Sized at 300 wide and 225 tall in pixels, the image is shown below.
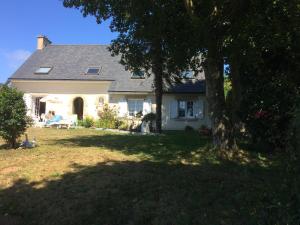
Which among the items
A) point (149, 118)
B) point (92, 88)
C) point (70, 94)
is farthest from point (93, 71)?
point (149, 118)

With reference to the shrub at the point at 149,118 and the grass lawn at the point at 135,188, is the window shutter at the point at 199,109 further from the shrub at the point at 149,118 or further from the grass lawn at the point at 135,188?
the grass lawn at the point at 135,188

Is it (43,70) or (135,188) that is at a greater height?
(43,70)

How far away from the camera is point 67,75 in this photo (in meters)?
34.7

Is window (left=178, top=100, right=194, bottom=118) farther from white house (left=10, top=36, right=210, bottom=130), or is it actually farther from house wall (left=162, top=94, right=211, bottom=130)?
house wall (left=162, top=94, right=211, bottom=130)

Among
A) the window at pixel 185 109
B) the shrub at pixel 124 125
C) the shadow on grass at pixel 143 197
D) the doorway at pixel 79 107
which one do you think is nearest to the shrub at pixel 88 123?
the shrub at pixel 124 125

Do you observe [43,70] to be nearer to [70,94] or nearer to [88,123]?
[70,94]

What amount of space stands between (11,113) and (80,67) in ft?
76.3

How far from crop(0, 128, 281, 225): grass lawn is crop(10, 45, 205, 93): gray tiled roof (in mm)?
20627

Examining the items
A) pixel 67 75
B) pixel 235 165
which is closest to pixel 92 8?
pixel 235 165

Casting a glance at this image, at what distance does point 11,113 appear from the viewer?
13.0 m

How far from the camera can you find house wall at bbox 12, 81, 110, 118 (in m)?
34.3

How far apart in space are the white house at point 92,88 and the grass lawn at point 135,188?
18835 millimetres

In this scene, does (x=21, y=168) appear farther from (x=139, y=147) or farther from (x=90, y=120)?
(x=90, y=120)

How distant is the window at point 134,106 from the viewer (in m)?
32.6
